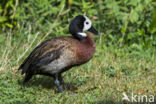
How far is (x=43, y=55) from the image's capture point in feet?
14.9

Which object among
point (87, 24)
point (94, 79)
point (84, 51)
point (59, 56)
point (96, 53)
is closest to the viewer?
point (59, 56)

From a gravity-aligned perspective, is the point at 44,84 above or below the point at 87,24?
below

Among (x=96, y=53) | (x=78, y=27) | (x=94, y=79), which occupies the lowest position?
(x=94, y=79)

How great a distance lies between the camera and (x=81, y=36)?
4.82 metres

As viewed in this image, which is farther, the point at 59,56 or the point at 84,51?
the point at 84,51

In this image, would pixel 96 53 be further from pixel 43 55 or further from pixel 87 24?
pixel 43 55

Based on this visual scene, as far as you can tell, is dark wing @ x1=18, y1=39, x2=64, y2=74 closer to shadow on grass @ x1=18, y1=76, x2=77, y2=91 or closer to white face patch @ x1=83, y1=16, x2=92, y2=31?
shadow on grass @ x1=18, y1=76, x2=77, y2=91

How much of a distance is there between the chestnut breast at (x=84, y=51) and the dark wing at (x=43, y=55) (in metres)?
0.26

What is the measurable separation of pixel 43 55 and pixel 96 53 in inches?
75.3

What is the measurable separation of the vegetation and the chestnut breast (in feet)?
1.62

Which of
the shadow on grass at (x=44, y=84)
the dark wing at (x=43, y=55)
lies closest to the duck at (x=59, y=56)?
the dark wing at (x=43, y=55)

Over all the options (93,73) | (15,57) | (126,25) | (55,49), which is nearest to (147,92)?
(93,73)

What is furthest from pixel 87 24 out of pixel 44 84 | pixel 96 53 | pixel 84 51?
pixel 96 53

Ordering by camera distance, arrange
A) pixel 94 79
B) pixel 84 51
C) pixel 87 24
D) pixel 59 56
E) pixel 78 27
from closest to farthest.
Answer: pixel 59 56, pixel 84 51, pixel 78 27, pixel 87 24, pixel 94 79
